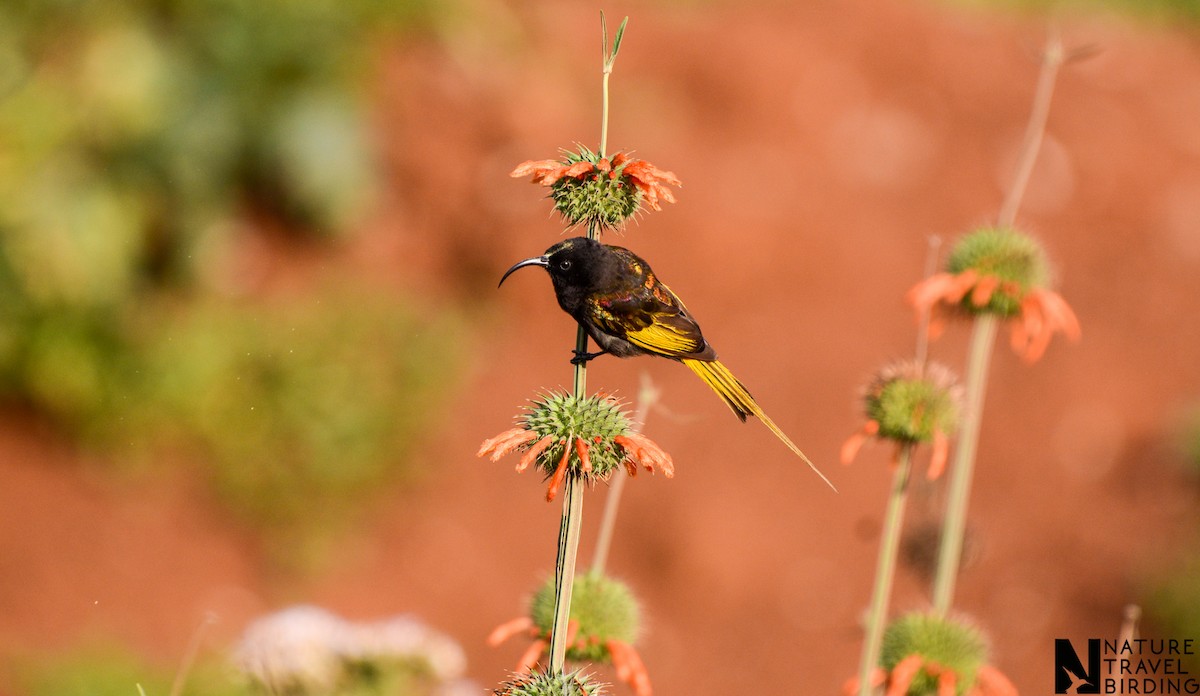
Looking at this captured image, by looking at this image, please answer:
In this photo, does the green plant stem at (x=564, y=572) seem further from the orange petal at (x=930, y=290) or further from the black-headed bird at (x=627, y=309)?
the orange petal at (x=930, y=290)

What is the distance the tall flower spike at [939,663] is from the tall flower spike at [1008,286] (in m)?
0.65

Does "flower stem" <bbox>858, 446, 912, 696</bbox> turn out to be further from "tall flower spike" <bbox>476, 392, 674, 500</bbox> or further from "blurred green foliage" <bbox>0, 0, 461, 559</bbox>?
"blurred green foliage" <bbox>0, 0, 461, 559</bbox>

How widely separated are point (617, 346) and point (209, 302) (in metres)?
5.59

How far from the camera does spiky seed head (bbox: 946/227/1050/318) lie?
9.18 feet

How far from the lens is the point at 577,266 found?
7.01 ft

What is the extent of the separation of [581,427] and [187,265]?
6468 mm

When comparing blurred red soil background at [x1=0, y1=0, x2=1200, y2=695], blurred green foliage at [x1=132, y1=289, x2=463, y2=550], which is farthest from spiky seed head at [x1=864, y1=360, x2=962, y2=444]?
blurred green foliage at [x1=132, y1=289, x2=463, y2=550]

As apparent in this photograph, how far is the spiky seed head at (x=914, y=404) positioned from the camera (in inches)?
101

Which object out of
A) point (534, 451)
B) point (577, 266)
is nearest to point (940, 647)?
point (577, 266)

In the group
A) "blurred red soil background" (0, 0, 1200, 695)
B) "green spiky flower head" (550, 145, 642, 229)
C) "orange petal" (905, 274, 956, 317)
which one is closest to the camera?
"green spiky flower head" (550, 145, 642, 229)

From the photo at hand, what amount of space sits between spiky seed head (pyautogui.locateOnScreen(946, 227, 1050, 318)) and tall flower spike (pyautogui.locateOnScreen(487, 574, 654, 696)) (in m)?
1.09

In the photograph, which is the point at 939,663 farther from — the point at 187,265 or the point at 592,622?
the point at 187,265

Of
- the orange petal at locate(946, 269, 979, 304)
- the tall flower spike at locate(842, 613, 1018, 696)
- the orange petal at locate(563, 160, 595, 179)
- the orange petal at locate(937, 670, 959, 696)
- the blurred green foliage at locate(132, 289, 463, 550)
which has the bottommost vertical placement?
the orange petal at locate(937, 670, 959, 696)

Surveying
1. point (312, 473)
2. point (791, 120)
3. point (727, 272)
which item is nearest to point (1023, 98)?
point (791, 120)
